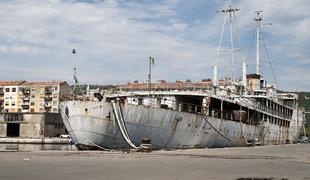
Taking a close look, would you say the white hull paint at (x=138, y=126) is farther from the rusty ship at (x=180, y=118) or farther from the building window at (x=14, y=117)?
the building window at (x=14, y=117)

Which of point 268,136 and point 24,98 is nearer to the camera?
point 268,136

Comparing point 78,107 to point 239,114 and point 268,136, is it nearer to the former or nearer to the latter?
point 239,114

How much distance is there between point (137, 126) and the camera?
30266 millimetres

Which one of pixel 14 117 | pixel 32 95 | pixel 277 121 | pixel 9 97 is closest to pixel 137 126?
pixel 277 121

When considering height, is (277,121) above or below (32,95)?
below

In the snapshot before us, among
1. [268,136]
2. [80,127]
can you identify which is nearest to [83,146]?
[80,127]

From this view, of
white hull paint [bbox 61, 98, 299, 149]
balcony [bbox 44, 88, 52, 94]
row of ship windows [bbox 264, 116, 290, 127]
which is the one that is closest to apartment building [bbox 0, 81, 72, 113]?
balcony [bbox 44, 88, 52, 94]

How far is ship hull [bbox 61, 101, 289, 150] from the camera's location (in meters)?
29.3

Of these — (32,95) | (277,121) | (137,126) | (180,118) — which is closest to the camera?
(137,126)

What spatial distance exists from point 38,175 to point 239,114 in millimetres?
33279

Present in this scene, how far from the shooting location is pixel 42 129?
83438mm

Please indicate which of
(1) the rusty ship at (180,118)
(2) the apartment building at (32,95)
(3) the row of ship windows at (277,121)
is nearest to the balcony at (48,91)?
(2) the apartment building at (32,95)

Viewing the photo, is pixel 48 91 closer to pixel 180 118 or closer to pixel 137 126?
pixel 180 118

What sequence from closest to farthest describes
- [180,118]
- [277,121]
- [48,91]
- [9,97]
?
[180,118], [277,121], [48,91], [9,97]
